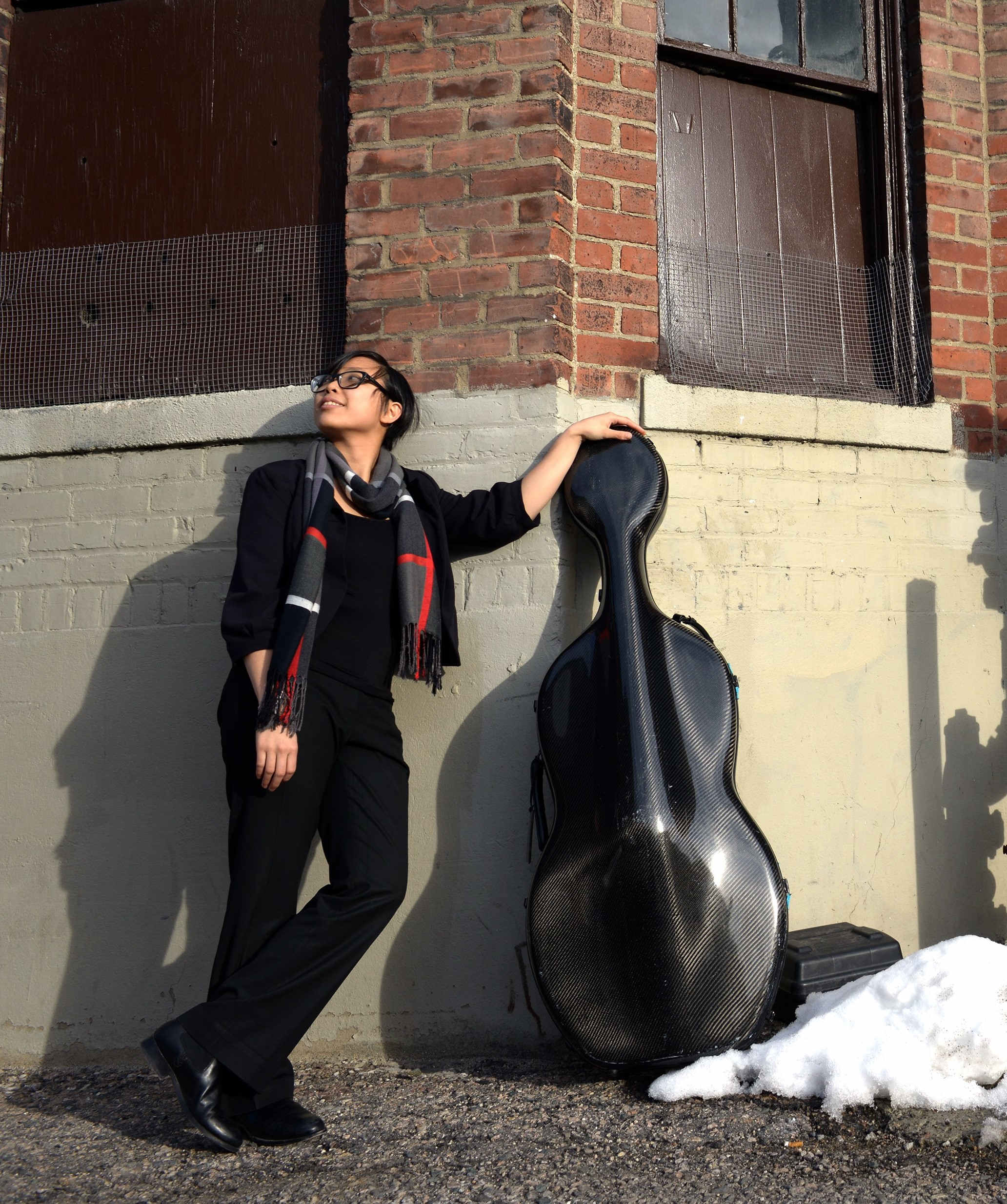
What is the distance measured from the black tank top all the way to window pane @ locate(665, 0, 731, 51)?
7.01 ft

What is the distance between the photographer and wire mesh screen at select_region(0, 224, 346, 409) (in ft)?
11.6

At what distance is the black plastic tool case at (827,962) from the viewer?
9.00ft

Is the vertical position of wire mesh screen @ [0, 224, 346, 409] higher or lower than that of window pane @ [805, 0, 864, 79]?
lower

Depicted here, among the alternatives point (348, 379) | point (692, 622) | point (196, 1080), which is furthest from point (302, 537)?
point (196, 1080)

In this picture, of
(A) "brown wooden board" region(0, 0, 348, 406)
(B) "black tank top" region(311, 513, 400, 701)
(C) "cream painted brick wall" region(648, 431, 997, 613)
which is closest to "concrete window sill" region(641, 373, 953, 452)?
(C) "cream painted brick wall" region(648, 431, 997, 613)

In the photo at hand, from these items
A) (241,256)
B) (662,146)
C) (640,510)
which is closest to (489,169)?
(662,146)

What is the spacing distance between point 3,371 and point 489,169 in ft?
6.18

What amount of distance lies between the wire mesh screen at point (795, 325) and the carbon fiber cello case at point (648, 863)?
117 cm

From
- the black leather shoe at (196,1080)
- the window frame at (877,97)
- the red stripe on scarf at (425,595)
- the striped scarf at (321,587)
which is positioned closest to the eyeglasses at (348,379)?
the striped scarf at (321,587)

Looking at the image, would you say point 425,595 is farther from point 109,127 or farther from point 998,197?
point 998,197

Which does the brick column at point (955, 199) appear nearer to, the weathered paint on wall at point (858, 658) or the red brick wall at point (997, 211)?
the red brick wall at point (997, 211)

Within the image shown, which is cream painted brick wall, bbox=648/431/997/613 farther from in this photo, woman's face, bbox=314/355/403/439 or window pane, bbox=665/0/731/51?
window pane, bbox=665/0/731/51

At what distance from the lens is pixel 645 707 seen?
263 centimetres

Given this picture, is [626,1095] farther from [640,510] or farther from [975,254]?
[975,254]
